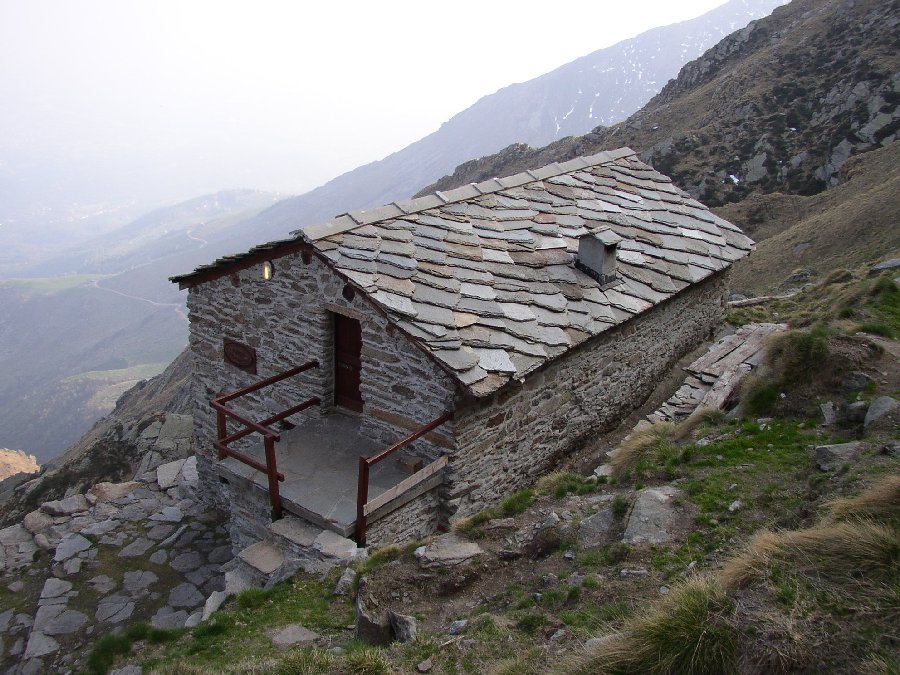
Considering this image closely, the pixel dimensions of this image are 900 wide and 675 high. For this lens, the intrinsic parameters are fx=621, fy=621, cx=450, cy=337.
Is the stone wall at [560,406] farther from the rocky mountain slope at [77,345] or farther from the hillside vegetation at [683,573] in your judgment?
the rocky mountain slope at [77,345]

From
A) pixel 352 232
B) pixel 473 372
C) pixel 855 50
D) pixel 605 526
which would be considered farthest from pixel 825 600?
pixel 855 50

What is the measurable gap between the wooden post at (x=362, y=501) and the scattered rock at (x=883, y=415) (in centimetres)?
538

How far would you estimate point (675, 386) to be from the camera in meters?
11.4

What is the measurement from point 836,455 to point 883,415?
3.19 ft

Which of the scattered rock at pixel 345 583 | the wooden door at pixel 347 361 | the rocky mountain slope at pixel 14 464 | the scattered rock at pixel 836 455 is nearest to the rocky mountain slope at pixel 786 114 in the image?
the scattered rock at pixel 836 455

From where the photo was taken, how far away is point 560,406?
9.54 metres

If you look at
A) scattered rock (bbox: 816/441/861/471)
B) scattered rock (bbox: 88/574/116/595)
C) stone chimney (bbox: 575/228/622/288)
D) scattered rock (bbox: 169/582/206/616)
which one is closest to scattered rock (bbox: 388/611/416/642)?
scattered rock (bbox: 816/441/861/471)

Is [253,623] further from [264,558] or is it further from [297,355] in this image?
[297,355]

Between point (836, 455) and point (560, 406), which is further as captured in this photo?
point (560, 406)

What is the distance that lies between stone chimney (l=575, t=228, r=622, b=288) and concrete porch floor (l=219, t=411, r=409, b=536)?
178 inches

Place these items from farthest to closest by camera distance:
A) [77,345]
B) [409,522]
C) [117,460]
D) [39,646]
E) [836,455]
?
[77,345]
[117,460]
[39,646]
[409,522]
[836,455]

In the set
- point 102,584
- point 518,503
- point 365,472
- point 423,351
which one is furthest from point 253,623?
point 102,584

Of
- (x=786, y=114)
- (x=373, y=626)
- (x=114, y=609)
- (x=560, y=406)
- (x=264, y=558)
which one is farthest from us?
(x=786, y=114)

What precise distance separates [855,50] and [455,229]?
39.7m
